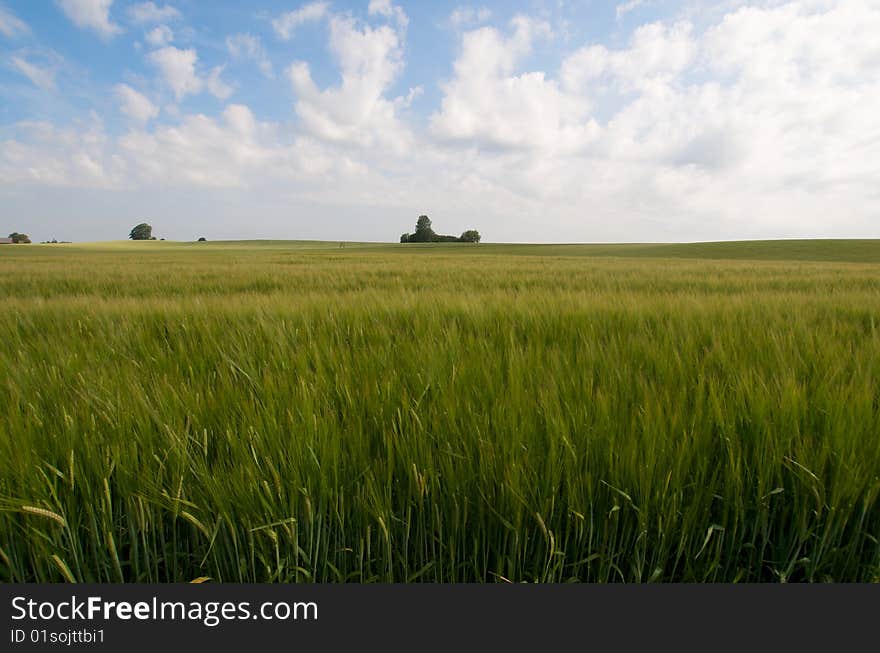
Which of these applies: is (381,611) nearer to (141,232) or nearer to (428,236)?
(428,236)

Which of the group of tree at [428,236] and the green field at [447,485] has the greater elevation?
the group of tree at [428,236]

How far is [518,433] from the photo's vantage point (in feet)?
2.48

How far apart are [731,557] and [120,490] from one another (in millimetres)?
1145

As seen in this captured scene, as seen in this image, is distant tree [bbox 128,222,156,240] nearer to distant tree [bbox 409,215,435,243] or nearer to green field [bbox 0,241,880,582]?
distant tree [bbox 409,215,435,243]

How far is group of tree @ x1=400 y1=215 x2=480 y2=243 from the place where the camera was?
72.4 meters

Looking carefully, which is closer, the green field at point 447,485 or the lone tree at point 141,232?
the green field at point 447,485

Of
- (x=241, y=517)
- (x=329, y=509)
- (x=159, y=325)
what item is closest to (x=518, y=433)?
(x=329, y=509)

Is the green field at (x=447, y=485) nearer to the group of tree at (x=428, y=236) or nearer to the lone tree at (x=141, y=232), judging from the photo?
the group of tree at (x=428, y=236)

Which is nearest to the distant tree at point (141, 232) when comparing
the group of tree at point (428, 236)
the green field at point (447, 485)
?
the group of tree at point (428, 236)

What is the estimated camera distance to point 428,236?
73.7 m

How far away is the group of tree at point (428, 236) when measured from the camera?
2850 inches

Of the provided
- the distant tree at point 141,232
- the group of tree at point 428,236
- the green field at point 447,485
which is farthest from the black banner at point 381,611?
the distant tree at point 141,232

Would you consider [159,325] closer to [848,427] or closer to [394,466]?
[394,466]

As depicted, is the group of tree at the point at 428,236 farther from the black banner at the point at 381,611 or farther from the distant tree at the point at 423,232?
the black banner at the point at 381,611
